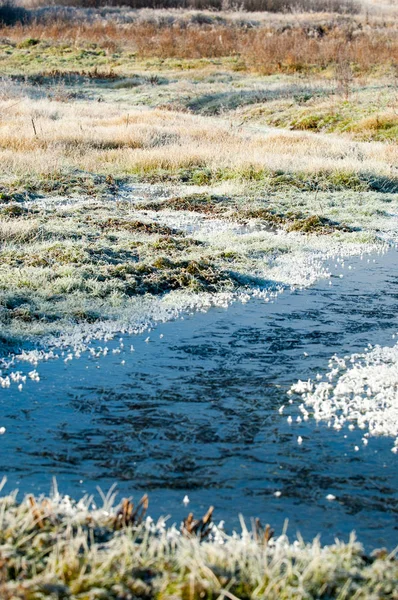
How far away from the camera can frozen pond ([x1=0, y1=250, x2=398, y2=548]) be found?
4.95 meters

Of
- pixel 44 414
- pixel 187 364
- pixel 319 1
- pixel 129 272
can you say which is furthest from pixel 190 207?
pixel 319 1

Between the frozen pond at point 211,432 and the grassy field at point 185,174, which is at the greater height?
the grassy field at point 185,174

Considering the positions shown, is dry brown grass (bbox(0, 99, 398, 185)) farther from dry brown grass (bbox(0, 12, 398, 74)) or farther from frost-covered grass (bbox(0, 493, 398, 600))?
dry brown grass (bbox(0, 12, 398, 74))

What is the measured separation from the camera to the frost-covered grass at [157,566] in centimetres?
346

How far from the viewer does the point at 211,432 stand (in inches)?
234

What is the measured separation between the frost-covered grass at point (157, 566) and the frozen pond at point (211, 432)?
814 millimetres

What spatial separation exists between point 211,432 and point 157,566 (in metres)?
2.33

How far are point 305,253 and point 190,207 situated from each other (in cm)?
363

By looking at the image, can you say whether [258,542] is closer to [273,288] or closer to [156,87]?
[273,288]

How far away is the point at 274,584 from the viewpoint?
11.5 ft

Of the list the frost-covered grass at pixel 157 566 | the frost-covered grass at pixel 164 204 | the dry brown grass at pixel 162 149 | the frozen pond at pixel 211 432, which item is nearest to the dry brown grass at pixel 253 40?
the frost-covered grass at pixel 164 204

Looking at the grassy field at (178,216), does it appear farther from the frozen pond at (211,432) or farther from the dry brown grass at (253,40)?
the frozen pond at (211,432)

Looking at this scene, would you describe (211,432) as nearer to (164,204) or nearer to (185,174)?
(164,204)

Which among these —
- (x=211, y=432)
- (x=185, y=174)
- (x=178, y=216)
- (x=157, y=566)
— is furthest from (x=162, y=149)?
(x=157, y=566)
